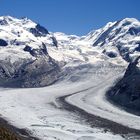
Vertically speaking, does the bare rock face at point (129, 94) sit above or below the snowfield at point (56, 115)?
above

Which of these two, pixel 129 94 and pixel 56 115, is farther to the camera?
pixel 129 94

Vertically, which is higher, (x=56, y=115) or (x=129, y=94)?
(x=129, y=94)

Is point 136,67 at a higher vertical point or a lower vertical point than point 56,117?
higher

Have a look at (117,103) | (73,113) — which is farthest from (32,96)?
(73,113)

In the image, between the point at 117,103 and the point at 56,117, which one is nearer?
the point at 56,117

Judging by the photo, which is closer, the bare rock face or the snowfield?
the snowfield

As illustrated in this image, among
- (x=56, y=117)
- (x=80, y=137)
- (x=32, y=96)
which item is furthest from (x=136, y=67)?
(x=80, y=137)

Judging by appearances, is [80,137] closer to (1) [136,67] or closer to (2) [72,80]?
(1) [136,67]

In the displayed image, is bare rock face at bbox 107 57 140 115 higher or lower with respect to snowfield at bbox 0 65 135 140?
higher

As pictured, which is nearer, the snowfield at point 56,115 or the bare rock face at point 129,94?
the snowfield at point 56,115

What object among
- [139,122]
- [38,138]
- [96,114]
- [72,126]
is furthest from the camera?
[96,114]

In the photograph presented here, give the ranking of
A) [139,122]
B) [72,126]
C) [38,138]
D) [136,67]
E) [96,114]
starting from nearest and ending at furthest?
[38,138] → [72,126] → [139,122] → [96,114] → [136,67]
